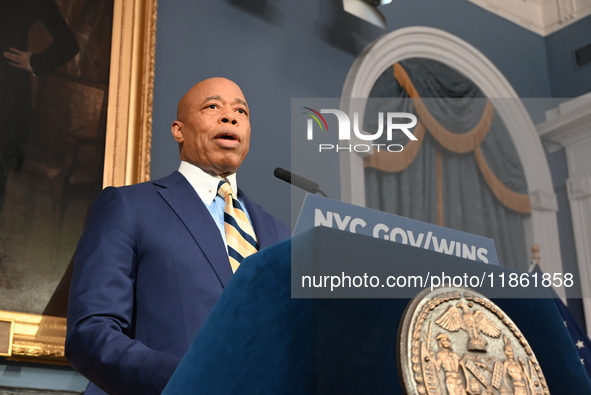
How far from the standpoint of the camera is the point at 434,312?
2.96 feet

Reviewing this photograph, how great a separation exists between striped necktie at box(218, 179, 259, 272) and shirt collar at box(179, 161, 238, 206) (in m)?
0.02

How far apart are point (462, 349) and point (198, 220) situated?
1014 mm

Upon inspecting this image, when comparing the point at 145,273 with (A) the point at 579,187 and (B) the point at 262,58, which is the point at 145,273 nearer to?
(B) the point at 262,58

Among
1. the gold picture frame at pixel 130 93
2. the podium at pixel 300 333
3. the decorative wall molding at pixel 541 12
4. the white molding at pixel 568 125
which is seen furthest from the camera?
the decorative wall molding at pixel 541 12

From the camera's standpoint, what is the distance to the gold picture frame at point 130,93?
329 centimetres

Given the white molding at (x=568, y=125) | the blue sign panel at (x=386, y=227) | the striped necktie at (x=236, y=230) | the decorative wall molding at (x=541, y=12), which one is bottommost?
the blue sign panel at (x=386, y=227)

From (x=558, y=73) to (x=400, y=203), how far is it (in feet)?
7.19

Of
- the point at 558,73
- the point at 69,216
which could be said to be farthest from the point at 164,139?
the point at 558,73

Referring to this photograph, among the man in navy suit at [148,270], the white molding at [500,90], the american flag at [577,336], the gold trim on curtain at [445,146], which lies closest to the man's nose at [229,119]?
the man in navy suit at [148,270]

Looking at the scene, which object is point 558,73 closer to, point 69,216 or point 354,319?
point 69,216

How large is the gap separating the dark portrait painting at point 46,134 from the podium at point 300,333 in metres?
2.18

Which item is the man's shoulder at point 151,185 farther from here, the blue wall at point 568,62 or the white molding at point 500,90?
the blue wall at point 568,62

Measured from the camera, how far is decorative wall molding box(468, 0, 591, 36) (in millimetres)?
5891
